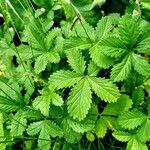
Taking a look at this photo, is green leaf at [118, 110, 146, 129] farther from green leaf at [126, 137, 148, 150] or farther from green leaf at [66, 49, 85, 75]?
green leaf at [66, 49, 85, 75]

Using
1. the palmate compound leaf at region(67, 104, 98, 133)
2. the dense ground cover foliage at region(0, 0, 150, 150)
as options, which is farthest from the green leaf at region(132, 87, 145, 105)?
the palmate compound leaf at region(67, 104, 98, 133)

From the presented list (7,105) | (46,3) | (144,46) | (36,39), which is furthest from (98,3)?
(7,105)

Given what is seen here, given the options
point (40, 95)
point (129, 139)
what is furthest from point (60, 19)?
point (129, 139)

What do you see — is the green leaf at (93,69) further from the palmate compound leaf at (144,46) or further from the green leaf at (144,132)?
the green leaf at (144,132)

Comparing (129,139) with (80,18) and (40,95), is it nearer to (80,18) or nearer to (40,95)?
(40,95)

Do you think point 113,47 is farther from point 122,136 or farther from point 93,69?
point 122,136
